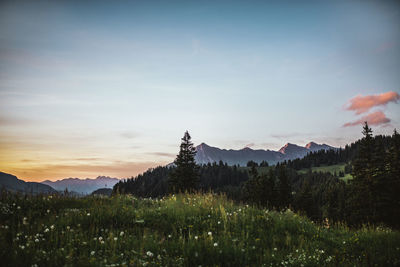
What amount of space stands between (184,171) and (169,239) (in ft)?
124

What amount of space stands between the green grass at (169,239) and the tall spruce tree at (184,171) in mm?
33875

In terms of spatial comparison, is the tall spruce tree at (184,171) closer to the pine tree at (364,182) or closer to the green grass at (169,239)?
the pine tree at (364,182)

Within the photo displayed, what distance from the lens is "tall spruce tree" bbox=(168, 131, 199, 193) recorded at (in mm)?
42719

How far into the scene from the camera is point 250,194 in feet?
184

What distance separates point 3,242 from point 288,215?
9493 mm

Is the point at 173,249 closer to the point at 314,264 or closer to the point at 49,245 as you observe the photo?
the point at 49,245

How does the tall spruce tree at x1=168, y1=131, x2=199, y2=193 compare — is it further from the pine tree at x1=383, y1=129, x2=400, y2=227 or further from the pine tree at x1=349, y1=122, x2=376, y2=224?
the pine tree at x1=383, y1=129, x2=400, y2=227

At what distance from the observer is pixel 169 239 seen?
6.36 m

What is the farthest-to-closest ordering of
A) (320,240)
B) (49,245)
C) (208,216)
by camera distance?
(208,216) < (320,240) < (49,245)

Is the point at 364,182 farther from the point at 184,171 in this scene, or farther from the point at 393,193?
the point at 184,171

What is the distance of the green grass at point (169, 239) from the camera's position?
16.2ft

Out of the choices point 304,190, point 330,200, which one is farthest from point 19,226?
point 330,200

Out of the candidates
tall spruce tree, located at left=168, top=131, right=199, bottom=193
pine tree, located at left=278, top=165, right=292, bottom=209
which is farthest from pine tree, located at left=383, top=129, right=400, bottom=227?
tall spruce tree, located at left=168, top=131, right=199, bottom=193

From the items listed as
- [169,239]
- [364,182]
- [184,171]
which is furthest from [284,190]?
[169,239]
